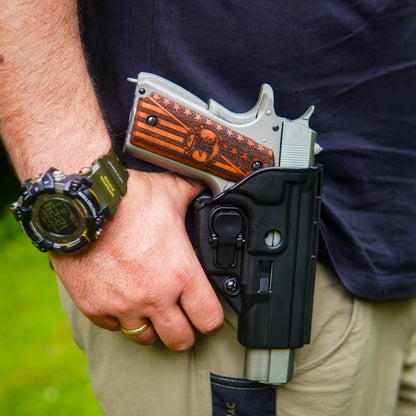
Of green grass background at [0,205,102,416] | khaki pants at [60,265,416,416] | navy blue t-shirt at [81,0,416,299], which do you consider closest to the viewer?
navy blue t-shirt at [81,0,416,299]

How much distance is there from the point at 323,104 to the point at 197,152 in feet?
1.26

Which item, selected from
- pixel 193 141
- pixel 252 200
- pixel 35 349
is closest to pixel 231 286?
pixel 252 200

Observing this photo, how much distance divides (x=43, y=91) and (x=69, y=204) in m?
0.26

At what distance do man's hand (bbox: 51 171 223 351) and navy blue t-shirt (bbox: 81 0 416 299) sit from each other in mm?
274

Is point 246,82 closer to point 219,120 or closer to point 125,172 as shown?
point 219,120

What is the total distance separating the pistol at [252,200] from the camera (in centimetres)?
127

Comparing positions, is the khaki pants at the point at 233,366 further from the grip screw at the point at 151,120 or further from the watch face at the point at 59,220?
the grip screw at the point at 151,120

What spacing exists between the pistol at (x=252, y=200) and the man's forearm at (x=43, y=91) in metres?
0.13

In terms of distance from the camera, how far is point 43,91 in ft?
3.94

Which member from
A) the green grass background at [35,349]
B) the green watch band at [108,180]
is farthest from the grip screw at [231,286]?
the green grass background at [35,349]

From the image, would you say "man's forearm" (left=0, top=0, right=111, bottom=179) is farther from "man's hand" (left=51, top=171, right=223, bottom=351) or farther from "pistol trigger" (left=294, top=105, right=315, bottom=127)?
"pistol trigger" (left=294, top=105, right=315, bottom=127)

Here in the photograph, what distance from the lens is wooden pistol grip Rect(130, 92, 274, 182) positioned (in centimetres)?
125

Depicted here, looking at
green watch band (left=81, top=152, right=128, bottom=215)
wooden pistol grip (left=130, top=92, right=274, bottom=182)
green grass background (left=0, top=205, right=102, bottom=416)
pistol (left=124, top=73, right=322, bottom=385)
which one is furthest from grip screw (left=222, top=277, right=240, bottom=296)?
green grass background (left=0, top=205, right=102, bottom=416)

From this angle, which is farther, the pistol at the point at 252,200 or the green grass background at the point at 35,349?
the green grass background at the point at 35,349
